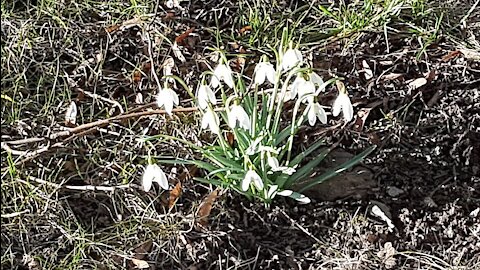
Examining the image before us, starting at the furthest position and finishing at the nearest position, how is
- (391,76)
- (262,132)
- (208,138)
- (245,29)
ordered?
(245,29), (391,76), (208,138), (262,132)

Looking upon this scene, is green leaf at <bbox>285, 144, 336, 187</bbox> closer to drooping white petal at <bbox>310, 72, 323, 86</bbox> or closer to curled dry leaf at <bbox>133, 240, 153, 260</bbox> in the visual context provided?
drooping white petal at <bbox>310, 72, 323, 86</bbox>

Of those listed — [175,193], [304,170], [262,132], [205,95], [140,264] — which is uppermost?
[205,95]

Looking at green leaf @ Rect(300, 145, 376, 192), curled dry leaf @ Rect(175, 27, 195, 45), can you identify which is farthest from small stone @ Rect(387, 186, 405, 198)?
curled dry leaf @ Rect(175, 27, 195, 45)

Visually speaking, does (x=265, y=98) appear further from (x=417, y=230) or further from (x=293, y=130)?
(x=417, y=230)

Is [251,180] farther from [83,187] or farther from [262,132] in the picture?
[83,187]

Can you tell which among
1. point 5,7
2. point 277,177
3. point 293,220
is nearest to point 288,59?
point 277,177

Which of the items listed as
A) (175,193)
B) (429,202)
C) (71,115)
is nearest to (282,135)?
(175,193)
